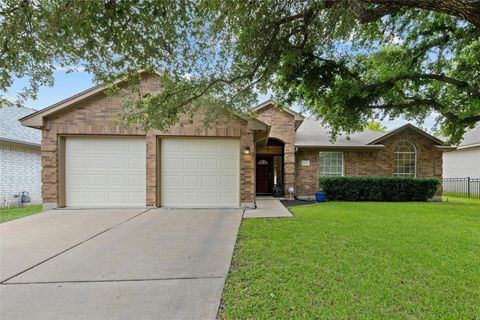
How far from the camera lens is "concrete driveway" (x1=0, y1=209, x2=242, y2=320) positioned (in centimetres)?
284

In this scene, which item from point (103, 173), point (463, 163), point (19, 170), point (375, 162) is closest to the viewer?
point (103, 173)

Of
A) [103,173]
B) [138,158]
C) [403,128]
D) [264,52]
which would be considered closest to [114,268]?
[264,52]

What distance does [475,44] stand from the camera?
25.8 ft

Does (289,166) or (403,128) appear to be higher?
(403,128)

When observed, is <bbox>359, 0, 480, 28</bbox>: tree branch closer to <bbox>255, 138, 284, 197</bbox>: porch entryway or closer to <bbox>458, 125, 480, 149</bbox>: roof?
<bbox>255, 138, 284, 197</bbox>: porch entryway

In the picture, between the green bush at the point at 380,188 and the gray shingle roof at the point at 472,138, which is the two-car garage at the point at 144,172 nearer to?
the green bush at the point at 380,188

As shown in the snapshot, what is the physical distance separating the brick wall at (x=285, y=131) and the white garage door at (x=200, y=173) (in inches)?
192

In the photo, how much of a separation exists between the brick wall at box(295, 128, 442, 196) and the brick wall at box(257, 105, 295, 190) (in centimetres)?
64

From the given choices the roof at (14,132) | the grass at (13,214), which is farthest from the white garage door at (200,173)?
the roof at (14,132)

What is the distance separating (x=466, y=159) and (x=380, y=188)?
35.9 feet

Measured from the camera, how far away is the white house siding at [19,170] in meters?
10.7

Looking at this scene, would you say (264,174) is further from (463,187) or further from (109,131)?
(463,187)

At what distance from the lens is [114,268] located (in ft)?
12.9

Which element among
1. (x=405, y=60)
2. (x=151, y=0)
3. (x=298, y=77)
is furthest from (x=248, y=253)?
(x=405, y=60)
